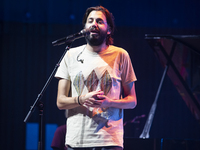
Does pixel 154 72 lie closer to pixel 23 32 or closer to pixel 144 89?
pixel 144 89

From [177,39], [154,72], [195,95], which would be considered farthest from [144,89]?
[177,39]

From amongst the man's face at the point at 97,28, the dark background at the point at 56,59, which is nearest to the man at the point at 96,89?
the man's face at the point at 97,28

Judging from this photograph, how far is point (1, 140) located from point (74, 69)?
13.3ft

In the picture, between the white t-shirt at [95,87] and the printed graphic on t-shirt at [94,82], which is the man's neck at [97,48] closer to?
the white t-shirt at [95,87]

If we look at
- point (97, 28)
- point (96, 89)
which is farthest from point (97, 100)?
point (97, 28)

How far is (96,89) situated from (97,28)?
432mm

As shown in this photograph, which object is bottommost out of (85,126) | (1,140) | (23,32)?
(1,140)

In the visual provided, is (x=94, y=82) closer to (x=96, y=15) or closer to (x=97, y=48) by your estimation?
(x=97, y=48)

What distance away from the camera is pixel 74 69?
1817mm

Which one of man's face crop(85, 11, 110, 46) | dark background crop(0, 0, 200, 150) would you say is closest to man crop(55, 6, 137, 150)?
man's face crop(85, 11, 110, 46)

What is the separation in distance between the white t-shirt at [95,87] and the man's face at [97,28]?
0.27 ft

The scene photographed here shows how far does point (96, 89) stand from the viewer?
5.73ft

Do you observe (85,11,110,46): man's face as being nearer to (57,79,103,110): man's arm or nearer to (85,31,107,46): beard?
(85,31,107,46): beard

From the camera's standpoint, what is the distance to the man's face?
1.83m
